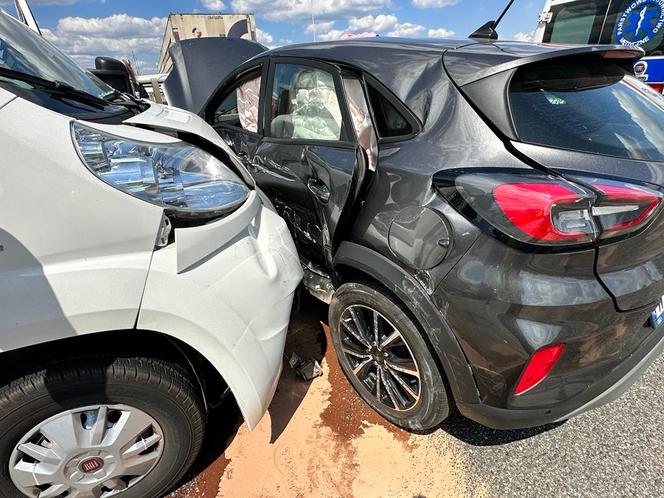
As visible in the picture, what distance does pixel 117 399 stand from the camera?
1308 mm

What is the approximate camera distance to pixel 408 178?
156cm

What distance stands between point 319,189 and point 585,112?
119cm

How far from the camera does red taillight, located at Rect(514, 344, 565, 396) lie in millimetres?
1331

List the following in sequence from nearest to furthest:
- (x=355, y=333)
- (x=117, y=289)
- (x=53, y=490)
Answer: (x=117, y=289) → (x=53, y=490) → (x=355, y=333)

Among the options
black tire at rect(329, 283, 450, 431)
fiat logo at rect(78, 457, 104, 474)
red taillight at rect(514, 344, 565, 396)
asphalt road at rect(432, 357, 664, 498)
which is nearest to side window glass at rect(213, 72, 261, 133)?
black tire at rect(329, 283, 450, 431)

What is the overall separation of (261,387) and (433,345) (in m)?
0.69

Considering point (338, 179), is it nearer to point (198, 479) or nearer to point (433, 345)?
point (433, 345)

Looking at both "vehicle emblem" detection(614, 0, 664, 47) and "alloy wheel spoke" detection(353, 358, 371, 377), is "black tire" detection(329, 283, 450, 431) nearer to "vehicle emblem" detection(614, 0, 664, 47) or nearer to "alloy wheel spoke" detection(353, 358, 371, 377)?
"alloy wheel spoke" detection(353, 358, 371, 377)

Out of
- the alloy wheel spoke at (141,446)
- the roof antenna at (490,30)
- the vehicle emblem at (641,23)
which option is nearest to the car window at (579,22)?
the vehicle emblem at (641,23)

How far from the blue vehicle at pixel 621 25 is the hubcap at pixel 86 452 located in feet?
20.1

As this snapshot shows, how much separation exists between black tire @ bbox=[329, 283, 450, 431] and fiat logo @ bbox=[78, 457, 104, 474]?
1.16m

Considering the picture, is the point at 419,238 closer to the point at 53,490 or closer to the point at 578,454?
the point at 578,454

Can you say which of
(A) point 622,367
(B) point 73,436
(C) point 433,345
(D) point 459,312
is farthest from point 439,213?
(B) point 73,436

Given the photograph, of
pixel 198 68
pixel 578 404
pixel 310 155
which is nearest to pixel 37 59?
pixel 310 155
